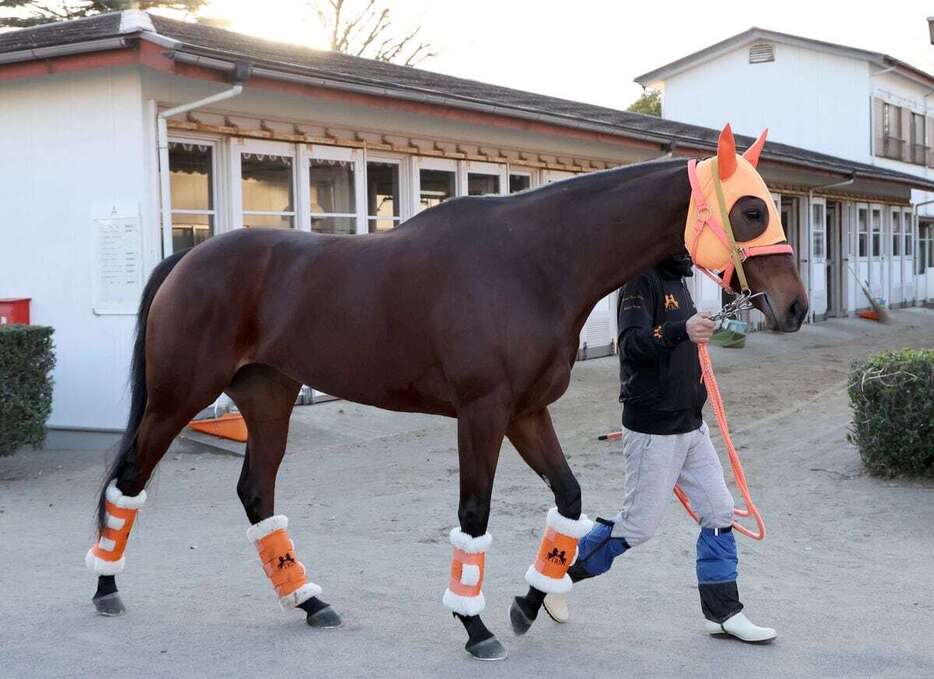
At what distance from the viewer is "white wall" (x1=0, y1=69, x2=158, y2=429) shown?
9.32m

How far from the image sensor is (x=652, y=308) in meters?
4.41

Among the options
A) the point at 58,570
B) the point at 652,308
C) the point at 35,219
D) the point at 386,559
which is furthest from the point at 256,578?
the point at 35,219

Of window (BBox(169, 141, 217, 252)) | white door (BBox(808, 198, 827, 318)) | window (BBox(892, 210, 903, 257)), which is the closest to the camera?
window (BBox(169, 141, 217, 252))

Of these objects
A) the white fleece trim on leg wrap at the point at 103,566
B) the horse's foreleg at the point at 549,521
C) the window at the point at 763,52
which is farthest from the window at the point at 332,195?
the window at the point at 763,52

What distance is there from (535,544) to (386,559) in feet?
2.84

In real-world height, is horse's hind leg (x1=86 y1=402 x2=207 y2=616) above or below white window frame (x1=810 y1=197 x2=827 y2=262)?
below

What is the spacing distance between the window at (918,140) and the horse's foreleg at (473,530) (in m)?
34.2

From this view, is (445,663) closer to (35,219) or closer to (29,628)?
(29,628)

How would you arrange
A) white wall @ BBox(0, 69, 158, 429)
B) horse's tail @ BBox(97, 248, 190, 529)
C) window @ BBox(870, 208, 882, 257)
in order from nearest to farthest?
1. horse's tail @ BBox(97, 248, 190, 529)
2. white wall @ BBox(0, 69, 158, 429)
3. window @ BBox(870, 208, 882, 257)

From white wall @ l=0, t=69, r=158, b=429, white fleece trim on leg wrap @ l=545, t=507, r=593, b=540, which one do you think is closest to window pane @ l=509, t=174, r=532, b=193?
white wall @ l=0, t=69, r=158, b=429

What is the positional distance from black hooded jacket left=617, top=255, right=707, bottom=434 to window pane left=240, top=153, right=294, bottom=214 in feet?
22.3

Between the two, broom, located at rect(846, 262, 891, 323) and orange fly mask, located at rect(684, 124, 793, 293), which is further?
broom, located at rect(846, 262, 891, 323)

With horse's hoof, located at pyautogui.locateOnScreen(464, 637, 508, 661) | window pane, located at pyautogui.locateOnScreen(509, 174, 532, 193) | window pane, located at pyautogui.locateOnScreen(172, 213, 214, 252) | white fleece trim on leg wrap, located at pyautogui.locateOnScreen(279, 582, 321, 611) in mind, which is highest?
window pane, located at pyautogui.locateOnScreen(509, 174, 532, 193)

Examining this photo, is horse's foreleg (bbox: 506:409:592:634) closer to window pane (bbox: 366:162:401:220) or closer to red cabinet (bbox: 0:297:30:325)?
red cabinet (bbox: 0:297:30:325)
